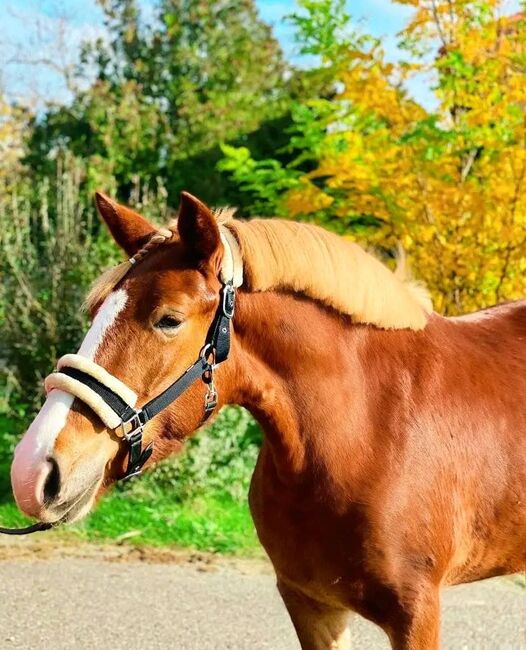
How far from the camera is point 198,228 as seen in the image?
2.05 m

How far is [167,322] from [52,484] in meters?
0.50

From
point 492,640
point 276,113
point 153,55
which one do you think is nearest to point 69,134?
point 153,55

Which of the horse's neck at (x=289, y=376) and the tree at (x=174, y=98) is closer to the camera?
the horse's neck at (x=289, y=376)

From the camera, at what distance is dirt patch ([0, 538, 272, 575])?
17.6 ft

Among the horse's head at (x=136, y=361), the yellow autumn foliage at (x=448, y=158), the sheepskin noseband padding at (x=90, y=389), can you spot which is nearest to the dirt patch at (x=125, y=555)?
the yellow autumn foliage at (x=448, y=158)

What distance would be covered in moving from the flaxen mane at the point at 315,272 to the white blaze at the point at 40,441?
29 centimetres

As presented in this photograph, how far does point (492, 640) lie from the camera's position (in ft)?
14.0

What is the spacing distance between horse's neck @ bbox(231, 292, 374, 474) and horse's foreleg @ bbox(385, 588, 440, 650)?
0.50m

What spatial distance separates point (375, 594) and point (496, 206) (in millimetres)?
3744

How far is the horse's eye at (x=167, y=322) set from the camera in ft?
6.61

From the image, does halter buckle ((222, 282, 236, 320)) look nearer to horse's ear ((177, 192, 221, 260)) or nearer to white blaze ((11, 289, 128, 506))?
horse's ear ((177, 192, 221, 260))

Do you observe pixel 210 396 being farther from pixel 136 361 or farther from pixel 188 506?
pixel 188 506

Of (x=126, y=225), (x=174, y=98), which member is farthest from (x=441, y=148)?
(x=174, y=98)

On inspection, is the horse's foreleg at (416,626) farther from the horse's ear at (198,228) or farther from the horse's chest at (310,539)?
the horse's ear at (198,228)
